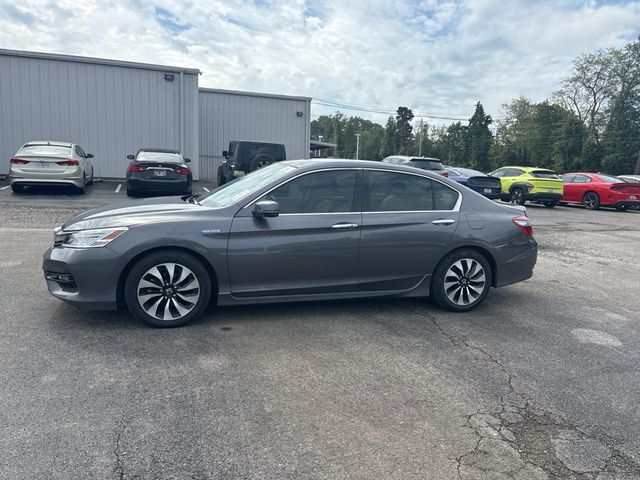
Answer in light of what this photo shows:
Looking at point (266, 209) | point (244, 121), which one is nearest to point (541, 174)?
point (244, 121)

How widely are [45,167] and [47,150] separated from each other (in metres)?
0.60

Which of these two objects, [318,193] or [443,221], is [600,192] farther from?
[318,193]

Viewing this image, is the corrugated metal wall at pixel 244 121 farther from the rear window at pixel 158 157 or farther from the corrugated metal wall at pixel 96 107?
the rear window at pixel 158 157

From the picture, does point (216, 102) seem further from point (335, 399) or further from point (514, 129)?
point (514, 129)

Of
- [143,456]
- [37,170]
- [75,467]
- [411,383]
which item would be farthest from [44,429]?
[37,170]

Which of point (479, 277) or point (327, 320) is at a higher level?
point (479, 277)

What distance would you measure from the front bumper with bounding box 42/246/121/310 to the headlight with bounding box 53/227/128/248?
49mm

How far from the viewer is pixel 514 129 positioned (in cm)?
6562

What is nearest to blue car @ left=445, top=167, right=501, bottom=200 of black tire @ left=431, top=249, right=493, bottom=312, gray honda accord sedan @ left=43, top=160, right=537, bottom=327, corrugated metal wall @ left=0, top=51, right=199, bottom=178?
corrugated metal wall @ left=0, top=51, right=199, bottom=178

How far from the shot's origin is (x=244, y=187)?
4.95 m

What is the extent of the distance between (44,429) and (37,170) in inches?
456

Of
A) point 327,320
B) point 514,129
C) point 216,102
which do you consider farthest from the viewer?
point 514,129

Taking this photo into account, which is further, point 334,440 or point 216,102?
point 216,102

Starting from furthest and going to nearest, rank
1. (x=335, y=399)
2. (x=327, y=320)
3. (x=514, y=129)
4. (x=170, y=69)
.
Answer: (x=514, y=129), (x=170, y=69), (x=327, y=320), (x=335, y=399)
